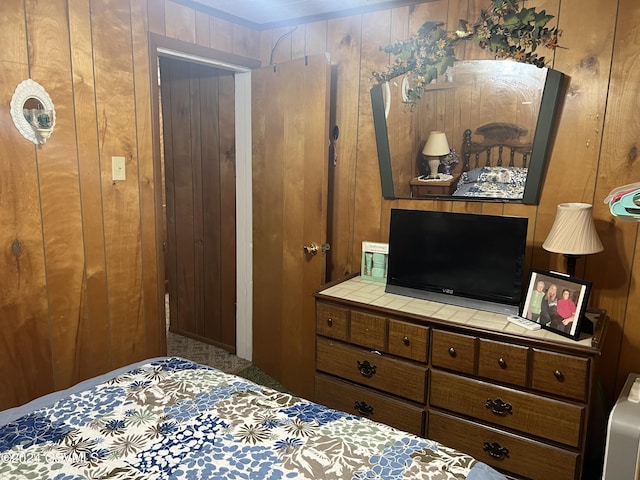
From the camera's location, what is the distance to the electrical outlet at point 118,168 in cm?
233

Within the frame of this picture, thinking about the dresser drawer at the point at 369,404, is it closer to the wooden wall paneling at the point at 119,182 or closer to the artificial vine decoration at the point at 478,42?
the wooden wall paneling at the point at 119,182

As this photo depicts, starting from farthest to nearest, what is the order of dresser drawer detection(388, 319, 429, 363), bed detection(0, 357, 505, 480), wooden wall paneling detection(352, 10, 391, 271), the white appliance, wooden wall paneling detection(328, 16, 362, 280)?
wooden wall paneling detection(328, 16, 362, 280)
wooden wall paneling detection(352, 10, 391, 271)
dresser drawer detection(388, 319, 429, 363)
the white appliance
bed detection(0, 357, 505, 480)

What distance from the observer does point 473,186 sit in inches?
94.3

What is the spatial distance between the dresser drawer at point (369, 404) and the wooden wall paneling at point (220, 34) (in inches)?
81.7

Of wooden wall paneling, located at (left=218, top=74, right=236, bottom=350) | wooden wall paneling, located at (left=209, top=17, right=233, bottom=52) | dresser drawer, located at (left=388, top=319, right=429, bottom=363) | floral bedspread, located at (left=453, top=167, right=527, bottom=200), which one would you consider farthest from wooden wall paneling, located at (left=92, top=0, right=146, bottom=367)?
floral bedspread, located at (left=453, top=167, right=527, bottom=200)

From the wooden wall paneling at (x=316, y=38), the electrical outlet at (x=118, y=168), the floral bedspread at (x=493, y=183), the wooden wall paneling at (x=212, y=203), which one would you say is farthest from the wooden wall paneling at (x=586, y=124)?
the wooden wall paneling at (x=212, y=203)

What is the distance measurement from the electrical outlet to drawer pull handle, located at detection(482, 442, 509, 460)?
217cm

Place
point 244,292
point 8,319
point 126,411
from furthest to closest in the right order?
point 244,292 → point 8,319 → point 126,411

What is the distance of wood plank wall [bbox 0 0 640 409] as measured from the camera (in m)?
2.00

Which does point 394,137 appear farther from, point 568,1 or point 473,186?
point 568,1

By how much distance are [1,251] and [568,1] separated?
2.76m

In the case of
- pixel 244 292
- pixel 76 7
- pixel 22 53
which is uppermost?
pixel 76 7

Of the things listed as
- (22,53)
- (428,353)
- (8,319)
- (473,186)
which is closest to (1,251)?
(8,319)

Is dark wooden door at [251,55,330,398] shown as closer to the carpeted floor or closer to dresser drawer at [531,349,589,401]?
the carpeted floor
